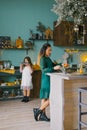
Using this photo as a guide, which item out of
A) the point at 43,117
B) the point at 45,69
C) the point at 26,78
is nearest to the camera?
the point at 45,69

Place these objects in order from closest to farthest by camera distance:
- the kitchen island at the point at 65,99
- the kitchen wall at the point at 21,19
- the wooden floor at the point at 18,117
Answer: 1. the kitchen island at the point at 65,99
2. the wooden floor at the point at 18,117
3. the kitchen wall at the point at 21,19

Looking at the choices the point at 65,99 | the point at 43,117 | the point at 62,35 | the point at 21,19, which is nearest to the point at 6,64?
the point at 21,19

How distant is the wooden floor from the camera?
4.77m

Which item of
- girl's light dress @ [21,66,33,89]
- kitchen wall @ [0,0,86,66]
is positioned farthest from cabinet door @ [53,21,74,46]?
girl's light dress @ [21,66,33,89]

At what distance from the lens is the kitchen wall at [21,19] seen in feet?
24.4

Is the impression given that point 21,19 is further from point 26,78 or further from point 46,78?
point 46,78

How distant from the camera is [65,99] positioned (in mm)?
4289

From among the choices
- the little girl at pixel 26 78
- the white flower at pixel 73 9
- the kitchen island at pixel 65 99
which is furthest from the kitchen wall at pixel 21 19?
the white flower at pixel 73 9

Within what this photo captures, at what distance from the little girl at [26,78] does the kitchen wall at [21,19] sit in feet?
1.93

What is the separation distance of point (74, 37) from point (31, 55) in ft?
4.76

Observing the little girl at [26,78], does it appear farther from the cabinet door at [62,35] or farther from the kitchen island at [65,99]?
the kitchen island at [65,99]

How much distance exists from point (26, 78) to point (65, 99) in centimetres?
285

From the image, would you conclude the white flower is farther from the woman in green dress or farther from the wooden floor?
the wooden floor

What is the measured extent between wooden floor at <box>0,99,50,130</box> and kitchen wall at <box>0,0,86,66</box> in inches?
56.1
